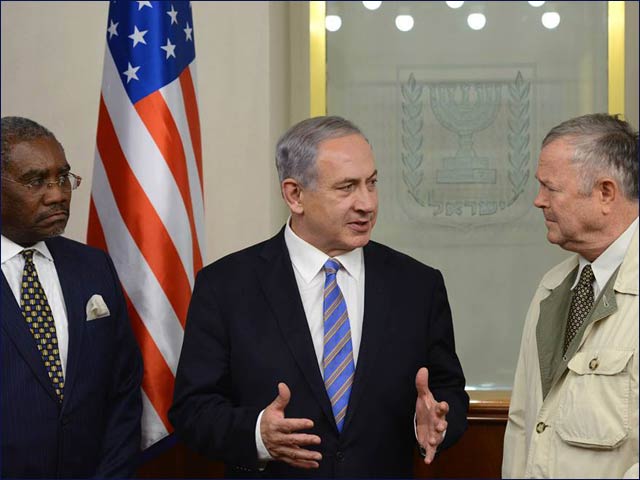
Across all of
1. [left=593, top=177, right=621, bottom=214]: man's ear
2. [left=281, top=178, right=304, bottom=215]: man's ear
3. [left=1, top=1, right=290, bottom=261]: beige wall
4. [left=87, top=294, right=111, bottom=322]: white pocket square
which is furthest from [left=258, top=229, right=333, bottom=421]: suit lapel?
[left=1, top=1, right=290, bottom=261]: beige wall

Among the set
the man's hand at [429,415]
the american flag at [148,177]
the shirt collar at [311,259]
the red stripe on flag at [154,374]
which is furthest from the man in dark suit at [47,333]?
the man's hand at [429,415]

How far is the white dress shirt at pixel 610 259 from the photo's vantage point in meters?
2.72

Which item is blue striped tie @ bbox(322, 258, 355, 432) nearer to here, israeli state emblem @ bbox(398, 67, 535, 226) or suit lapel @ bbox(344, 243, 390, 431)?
suit lapel @ bbox(344, 243, 390, 431)

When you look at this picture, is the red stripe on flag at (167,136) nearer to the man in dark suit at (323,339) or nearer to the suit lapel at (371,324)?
the man in dark suit at (323,339)

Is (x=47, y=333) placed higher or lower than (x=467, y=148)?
lower

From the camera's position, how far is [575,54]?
5.31 metres

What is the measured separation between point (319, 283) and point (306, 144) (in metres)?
0.41

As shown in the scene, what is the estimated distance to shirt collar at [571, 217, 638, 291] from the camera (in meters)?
2.72

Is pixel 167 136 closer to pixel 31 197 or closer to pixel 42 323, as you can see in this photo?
pixel 31 197

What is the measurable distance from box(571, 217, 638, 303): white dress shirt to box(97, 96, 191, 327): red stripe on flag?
4.80 feet

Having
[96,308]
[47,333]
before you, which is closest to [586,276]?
[96,308]

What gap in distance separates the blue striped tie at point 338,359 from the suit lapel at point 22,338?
2.51ft

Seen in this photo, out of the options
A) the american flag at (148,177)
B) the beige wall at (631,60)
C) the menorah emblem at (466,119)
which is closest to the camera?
the american flag at (148,177)

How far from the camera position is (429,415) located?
8.81 feet
